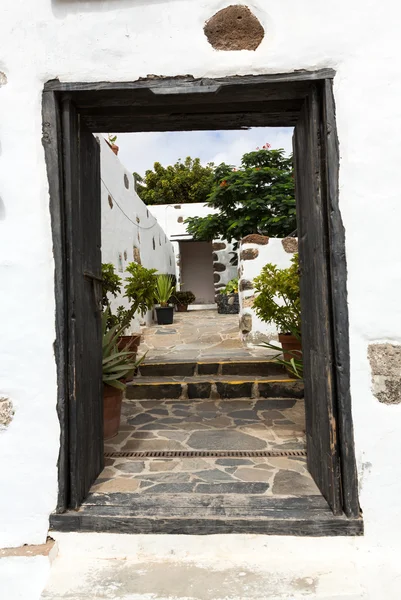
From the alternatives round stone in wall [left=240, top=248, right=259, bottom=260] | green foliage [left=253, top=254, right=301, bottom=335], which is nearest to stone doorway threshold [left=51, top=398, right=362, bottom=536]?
green foliage [left=253, top=254, right=301, bottom=335]

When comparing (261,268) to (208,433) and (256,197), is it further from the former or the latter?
(208,433)

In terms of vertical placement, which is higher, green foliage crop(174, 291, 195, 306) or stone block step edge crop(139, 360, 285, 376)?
green foliage crop(174, 291, 195, 306)

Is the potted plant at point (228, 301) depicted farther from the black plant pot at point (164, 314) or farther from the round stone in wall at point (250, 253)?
the round stone in wall at point (250, 253)

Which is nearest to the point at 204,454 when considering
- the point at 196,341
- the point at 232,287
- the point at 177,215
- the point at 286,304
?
the point at 286,304

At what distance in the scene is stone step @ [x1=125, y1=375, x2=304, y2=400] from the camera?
3.53 metres

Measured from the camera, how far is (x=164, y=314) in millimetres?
7586

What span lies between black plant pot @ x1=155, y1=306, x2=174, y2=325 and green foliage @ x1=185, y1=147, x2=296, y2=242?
1.66m

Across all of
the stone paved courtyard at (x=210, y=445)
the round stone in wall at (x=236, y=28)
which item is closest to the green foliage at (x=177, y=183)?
the stone paved courtyard at (x=210, y=445)

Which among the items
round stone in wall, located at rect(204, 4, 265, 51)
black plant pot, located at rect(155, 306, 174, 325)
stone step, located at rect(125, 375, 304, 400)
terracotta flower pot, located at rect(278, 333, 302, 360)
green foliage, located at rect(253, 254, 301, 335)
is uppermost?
round stone in wall, located at rect(204, 4, 265, 51)

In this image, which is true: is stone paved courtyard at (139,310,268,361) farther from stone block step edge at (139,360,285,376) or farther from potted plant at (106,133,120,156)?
potted plant at (106,133,120,156)

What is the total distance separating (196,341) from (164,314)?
6.66 feet

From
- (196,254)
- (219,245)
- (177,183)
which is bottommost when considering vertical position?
(219,245)

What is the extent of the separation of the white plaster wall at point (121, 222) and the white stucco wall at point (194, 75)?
247cm

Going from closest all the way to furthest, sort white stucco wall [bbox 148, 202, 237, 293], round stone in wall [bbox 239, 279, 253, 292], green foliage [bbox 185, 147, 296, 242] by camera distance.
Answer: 1. round stone in wall [bbox 239, 279, 253, 292]
2. green foliage [bbox 185, 147, 296, 242]
3. white stucco wall [bbox 148, 202, 237, 293]
